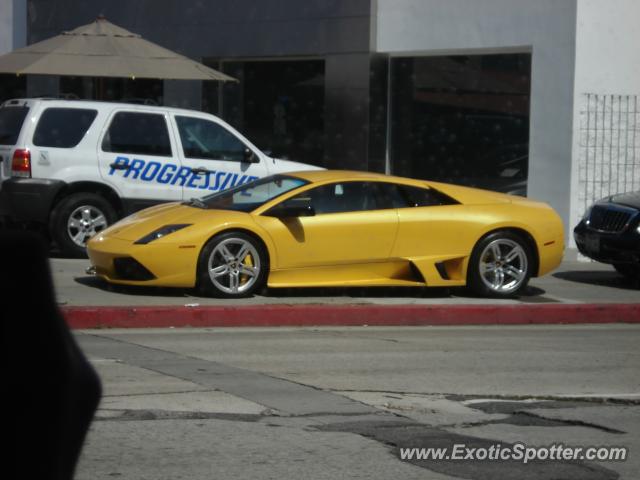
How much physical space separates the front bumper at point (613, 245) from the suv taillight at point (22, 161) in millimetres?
6684

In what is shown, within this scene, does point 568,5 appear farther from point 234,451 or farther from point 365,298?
point 234,451

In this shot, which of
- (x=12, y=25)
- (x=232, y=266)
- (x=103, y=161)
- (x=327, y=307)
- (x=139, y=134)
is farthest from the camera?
(x=12, y=25)

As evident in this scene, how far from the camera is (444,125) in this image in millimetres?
18891

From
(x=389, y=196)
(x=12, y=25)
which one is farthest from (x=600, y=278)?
(x=12, y=25)

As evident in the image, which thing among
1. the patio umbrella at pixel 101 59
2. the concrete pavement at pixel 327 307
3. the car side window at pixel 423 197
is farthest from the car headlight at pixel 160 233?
the patio umbrella at pixel 101 59

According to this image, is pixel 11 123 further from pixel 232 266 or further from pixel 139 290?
pixel 232 266

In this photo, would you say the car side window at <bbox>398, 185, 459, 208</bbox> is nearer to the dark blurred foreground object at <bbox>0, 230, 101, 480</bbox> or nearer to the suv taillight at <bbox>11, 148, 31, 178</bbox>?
the suv taillight at <bbox>11, 148, 31, 178</bbox>

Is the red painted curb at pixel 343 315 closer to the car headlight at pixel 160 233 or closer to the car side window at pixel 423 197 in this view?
the car headlight at pixel 160 233

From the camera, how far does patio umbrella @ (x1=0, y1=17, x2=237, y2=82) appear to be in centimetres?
1644

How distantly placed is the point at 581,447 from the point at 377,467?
1.22m

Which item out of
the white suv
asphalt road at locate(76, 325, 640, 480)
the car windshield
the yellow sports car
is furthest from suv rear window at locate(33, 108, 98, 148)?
asphalt road at locate(76, 325, 640, 480)

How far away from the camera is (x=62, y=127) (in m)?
14.5

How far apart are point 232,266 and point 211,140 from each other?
12.8ft

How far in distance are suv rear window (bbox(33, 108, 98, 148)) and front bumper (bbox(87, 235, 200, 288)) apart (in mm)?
3300
